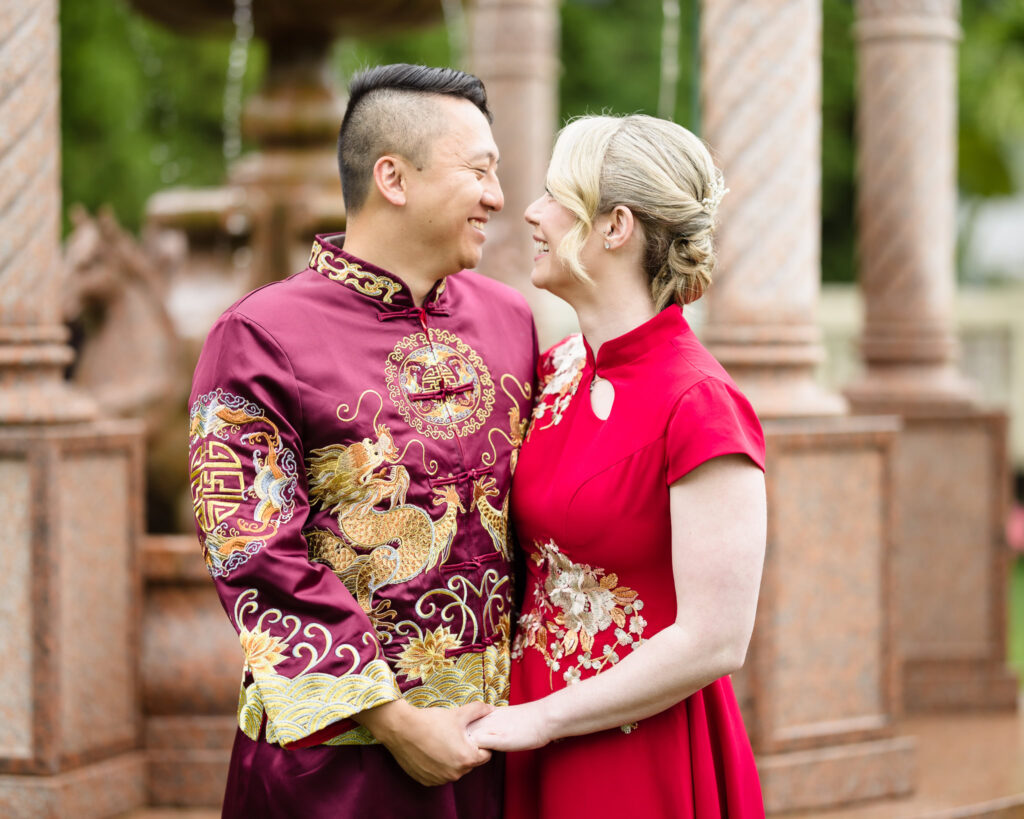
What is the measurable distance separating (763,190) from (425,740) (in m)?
2.91

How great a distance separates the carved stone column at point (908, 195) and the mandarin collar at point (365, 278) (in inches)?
174

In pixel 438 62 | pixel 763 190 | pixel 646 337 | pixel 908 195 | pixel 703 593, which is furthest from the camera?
pixel 438 62

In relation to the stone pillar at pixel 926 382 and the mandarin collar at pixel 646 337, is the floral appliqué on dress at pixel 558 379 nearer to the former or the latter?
the mandarin collar at pixel 646 337

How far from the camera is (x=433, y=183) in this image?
269 centimetres

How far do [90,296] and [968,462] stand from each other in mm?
4218

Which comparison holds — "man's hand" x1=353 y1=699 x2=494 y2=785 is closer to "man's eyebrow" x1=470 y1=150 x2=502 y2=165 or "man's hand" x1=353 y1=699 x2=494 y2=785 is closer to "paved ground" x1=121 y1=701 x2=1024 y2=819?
"man's eyebrow" x1=470 y1=150 x2=502 y2=165

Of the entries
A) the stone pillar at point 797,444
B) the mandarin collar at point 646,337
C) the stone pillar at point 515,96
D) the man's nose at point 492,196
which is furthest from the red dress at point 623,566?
the stone pillar at point 515,96

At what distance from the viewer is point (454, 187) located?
269cm

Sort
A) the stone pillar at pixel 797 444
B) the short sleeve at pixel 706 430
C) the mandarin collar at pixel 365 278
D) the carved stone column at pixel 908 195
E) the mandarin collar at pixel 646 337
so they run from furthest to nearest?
the carved stone column at pixel 908 195
the stone pillar at pixel 797 444
the mandarin collar at pixel 365 278
the mandarin collar at pixel 646 337
the short sleeve at pixel 706 430

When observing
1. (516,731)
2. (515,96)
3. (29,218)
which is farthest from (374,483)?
(515,96)

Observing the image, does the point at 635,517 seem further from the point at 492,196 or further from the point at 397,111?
the point at 397,111

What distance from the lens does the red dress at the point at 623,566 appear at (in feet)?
8.12

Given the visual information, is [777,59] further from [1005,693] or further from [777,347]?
[1005,693]

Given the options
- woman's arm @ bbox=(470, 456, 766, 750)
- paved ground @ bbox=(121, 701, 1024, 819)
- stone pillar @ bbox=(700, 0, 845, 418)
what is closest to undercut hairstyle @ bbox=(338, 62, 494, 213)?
woman's arm @ bbox=(470, 456, 766, 750)
